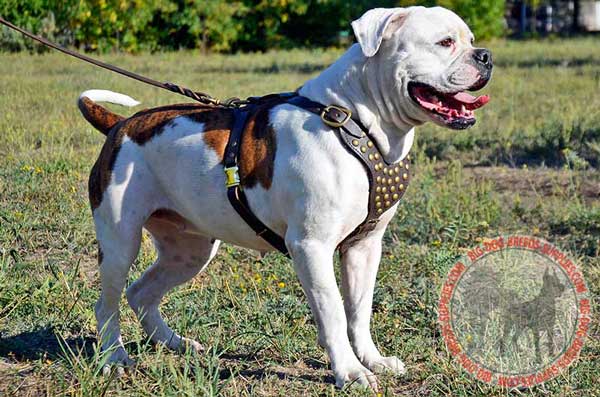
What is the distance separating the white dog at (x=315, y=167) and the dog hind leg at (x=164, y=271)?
0.15 metres

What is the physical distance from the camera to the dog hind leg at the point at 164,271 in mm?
4691

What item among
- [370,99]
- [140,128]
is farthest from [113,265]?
[370,99]

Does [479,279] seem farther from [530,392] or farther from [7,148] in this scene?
[7,148]

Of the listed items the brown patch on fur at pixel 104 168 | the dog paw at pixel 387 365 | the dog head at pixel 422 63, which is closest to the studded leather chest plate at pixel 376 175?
the dog head at pixel 422 63

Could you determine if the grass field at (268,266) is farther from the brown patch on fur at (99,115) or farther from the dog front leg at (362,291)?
the brown patch on fur at (99,115)

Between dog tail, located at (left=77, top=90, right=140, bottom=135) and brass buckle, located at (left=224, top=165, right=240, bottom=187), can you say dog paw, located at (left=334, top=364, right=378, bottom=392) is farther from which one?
dog tail, located at (left=77, top=90, right=140, bottom=135)

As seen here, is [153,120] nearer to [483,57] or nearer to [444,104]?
[444,104]

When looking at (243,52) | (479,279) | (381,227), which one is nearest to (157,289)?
(381,227)

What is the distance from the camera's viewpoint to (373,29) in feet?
12.7

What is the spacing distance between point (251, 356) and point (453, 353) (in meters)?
0.94

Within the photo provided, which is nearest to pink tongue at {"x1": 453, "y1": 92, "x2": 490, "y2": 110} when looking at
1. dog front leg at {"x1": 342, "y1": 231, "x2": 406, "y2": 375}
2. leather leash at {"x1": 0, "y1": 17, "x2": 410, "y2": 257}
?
leather leash at {"x1": 0, "y1": 17, "x2": 410, "y2": 257}

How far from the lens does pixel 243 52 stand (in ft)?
76.7

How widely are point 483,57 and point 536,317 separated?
1436 millimetres

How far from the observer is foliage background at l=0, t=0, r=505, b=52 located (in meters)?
19.2
